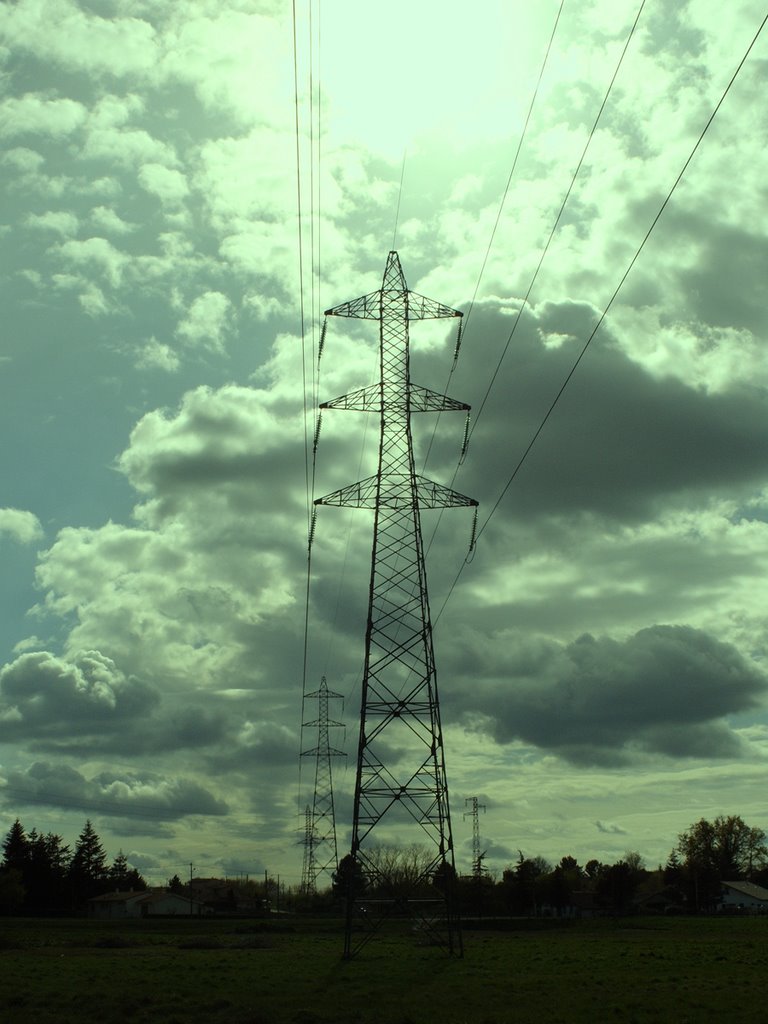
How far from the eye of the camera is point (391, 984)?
32.6 m

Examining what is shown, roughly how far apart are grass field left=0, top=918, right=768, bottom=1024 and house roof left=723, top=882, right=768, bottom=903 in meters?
88.1

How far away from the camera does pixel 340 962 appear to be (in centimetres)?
4131

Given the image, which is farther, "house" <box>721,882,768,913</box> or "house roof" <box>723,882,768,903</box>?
"house roof" <box>723,882,768,903</box>

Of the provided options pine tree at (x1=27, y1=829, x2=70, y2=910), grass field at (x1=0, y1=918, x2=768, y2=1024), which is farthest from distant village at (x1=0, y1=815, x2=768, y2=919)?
grass field at (x1=0, y1=918, x2=768, y2=1024)

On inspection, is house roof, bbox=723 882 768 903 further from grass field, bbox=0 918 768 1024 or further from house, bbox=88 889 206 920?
grass field, bbox=0 918 768 1024

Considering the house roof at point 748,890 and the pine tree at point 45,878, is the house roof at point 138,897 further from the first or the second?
the house roof at point 748,890

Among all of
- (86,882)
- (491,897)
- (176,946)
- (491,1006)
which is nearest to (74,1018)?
(491,1006)

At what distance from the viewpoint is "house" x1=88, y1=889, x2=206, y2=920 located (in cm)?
13638

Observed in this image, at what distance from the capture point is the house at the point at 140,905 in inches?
5369

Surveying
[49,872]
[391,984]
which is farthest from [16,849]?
[391,984]

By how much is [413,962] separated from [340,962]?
3.22 meters

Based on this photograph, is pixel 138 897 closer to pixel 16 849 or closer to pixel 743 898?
pixel 16 849

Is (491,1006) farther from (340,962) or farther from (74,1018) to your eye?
(340,962)

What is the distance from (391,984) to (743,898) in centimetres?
12100
